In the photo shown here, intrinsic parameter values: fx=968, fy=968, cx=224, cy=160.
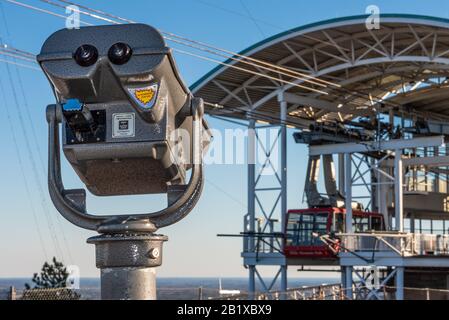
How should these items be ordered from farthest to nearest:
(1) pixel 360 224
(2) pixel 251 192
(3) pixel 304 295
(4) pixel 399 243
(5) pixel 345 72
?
(2) pixel 251 192, (5) pixel 345 72, (1) pixel 360 224, (4) pixel 399 243, (3) pixel 304 295

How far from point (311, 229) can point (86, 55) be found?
35.0 metres

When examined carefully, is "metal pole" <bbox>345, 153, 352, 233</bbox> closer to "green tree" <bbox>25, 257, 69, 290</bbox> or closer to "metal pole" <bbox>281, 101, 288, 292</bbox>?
"metal pole" <bbox>281, 101, 288, 292</bbox>

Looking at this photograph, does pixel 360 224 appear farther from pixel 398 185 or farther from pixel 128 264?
pixel 128 264

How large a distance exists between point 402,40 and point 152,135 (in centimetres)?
3343

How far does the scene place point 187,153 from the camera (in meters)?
5.35

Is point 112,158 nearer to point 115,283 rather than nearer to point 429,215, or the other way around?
point 115,283

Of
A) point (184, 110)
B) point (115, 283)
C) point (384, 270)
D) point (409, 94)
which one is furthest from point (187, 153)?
point (384, 270)

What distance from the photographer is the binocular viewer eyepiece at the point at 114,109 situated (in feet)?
15.2

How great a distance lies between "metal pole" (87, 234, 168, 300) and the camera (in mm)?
4551

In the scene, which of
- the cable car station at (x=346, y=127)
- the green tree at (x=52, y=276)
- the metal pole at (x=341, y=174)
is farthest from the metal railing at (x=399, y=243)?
the green tree at (x=52, y=276)

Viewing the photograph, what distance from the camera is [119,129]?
15.4ft

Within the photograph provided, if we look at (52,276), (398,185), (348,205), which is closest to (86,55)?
(398,185)

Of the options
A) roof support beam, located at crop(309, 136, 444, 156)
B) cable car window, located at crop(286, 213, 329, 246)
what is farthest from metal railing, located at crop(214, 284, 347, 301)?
roof support beam, located at crop(309, 136, 444, 156)
